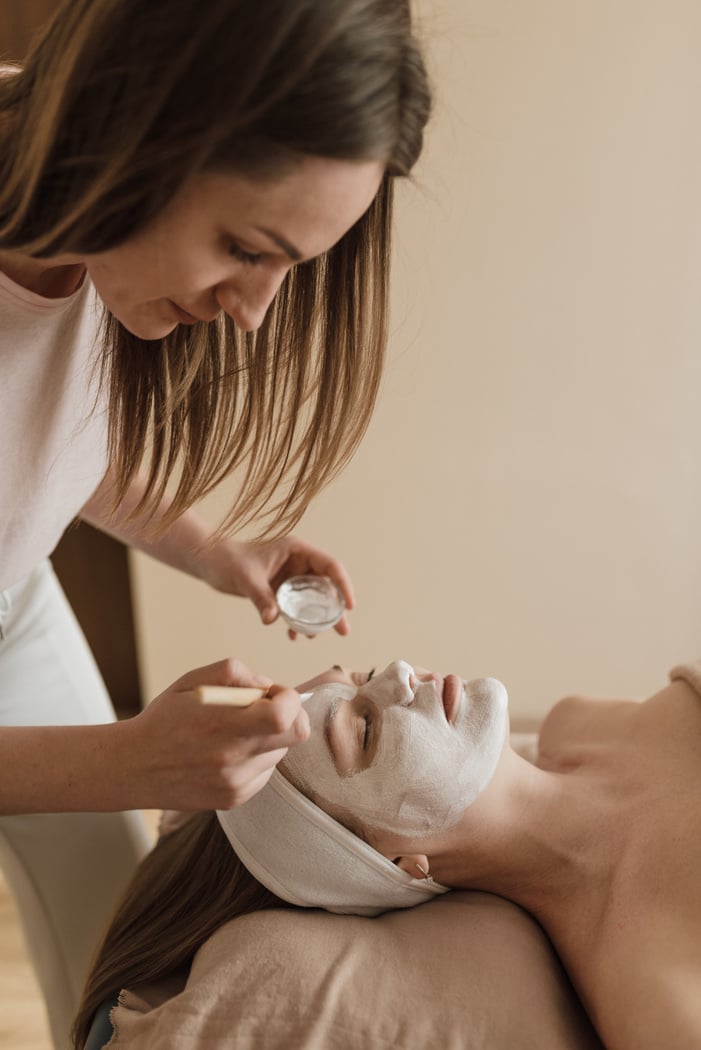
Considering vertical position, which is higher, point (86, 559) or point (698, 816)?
point (86, 559)

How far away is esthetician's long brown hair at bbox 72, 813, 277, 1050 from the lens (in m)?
1.32

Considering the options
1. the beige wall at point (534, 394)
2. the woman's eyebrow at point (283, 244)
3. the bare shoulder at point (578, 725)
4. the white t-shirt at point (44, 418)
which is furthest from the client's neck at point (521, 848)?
the beige wall at point (534, 394)

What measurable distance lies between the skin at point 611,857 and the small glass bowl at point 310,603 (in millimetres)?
101

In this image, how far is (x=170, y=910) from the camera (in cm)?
137

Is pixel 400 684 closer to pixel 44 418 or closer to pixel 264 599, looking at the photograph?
pixel 264 599

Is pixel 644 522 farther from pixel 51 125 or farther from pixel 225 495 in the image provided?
pixel 51 125

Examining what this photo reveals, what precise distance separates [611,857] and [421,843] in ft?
0.92

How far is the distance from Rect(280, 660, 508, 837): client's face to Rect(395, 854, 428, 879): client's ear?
4 centimetres

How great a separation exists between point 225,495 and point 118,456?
42.2 inches

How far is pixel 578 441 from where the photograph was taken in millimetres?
2357

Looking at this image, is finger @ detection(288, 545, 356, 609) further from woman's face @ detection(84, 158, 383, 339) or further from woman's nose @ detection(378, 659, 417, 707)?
woman's face @ detection(84, 158, 383, 339)

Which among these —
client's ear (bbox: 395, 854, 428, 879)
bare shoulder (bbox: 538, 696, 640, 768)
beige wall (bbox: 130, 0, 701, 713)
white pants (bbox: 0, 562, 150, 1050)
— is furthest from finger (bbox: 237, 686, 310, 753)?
beige wall (bbox: 130, 0, 701, 713)

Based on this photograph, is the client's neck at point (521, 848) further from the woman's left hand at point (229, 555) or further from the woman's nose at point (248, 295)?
the woman's nose at point (248, 295)

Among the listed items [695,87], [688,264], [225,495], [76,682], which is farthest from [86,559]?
[695,87]
